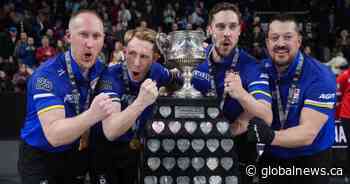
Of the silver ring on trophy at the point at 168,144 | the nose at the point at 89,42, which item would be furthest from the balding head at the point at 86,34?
the silver ring on trophy at the point at 168,144

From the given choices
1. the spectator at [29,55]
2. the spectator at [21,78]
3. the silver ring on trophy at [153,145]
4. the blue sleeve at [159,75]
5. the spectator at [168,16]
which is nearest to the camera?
the silver ring on trophy at [153,145]

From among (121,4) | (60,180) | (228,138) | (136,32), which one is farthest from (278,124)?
(121,4)

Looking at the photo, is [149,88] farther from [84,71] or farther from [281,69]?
[281,69]

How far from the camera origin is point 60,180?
4.40 m

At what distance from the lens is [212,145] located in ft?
12.9

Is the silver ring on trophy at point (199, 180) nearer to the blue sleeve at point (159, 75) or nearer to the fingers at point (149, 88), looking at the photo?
the fingers at point (149, 88)

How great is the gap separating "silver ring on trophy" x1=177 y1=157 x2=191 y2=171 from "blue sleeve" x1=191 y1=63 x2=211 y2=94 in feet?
3.04

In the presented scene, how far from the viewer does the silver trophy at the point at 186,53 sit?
4113 millimetres

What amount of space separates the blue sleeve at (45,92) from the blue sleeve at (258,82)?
1.42 meters

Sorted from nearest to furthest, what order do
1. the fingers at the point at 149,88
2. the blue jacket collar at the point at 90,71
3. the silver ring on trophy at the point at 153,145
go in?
1. the fingers at the point at 149,88
2. the silver ring on trophy at the point at 153,145
3. the blue jacket collar at the point at 90,71

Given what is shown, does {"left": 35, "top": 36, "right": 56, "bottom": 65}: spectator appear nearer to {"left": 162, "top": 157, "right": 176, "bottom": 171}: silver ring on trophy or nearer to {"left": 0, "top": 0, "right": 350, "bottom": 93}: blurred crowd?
{"left": 0, "top": 0, "right": 350, "bottom": 93}: blurred crowd

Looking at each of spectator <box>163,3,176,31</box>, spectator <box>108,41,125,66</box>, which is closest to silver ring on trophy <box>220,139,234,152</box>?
spectator <box>108,41,125,66</box>

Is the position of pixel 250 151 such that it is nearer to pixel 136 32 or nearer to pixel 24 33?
pixel 136 32

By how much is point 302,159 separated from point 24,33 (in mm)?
10834
